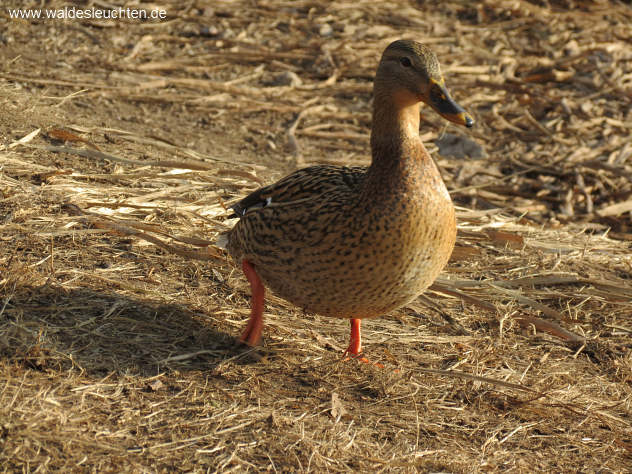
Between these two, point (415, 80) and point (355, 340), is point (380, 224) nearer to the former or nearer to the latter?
point (415, 80)

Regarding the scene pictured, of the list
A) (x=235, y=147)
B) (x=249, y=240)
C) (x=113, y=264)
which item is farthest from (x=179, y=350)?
(x=235, y=147)

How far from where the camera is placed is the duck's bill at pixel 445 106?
3210mm

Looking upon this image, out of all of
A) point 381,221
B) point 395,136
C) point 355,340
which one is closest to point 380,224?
point 381,221

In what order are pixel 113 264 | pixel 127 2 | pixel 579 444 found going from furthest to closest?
pixel 127 2, pixel 113 264, pixel 579 444

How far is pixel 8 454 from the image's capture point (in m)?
2.66

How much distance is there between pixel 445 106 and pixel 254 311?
1381 millimetres

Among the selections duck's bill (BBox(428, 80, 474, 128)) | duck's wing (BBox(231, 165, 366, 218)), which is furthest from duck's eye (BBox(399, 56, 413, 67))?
duck's wing (BBox(231, 165, 366, 218))

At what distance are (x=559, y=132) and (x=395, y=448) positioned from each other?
529 centimetres

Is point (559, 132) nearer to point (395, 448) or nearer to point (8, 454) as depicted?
point (395, 448)

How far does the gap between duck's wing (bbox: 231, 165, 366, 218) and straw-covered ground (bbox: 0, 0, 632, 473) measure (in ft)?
2.26

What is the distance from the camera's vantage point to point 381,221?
3246 mm

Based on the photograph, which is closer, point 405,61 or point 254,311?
point 405,61

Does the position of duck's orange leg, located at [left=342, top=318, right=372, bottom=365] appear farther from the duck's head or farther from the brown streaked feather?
the duck's head

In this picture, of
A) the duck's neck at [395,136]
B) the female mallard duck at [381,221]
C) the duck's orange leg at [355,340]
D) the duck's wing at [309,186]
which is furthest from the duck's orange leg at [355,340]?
the duck's neck at [395,136]
